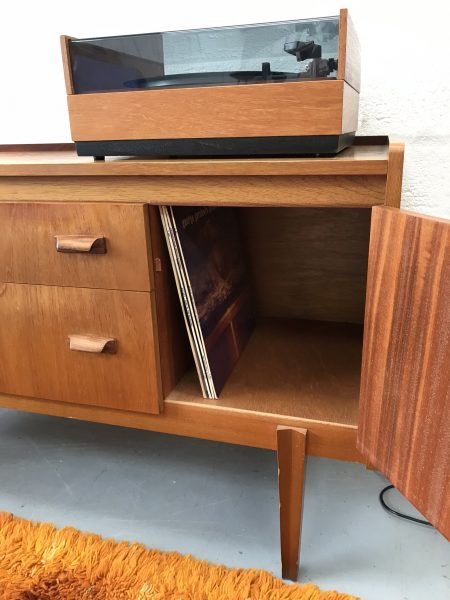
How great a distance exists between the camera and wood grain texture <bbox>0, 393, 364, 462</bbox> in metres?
0.70

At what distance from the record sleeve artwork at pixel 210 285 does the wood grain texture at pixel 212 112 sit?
4.7 inches

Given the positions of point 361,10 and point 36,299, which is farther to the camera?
point 361,10

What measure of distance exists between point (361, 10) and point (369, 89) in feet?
0.44

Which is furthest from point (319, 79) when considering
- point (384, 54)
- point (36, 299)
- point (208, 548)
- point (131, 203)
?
point (208, 548)

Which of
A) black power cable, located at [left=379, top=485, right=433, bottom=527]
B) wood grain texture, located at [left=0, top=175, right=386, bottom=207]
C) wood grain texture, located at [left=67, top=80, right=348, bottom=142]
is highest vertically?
wood grain texture, located at [left=67, top=80, right=348, bottom=142]

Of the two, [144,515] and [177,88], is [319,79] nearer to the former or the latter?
[177,88]

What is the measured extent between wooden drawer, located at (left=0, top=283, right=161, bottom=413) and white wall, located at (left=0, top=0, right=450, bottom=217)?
587 millimetres

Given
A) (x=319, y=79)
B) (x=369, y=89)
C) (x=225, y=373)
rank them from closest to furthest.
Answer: (x=319, y=79) < (x=225, y=373) < (x=369, y=89)

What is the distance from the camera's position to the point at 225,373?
84 cm

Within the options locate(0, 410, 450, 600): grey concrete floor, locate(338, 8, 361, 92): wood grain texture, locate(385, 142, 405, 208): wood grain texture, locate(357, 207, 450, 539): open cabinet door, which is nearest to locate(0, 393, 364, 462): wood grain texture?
locate(357, 207, 450, 539): open cabinet door

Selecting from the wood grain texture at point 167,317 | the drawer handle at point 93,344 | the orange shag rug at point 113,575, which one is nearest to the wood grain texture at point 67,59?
the wood grain texture at point 167,317

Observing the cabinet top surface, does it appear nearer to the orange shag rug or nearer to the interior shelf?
the interior shelf

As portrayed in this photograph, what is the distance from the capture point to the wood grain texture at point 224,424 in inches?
27.6

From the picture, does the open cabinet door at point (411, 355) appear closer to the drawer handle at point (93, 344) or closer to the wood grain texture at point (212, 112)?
the wood grain texture at point (212, 112)
